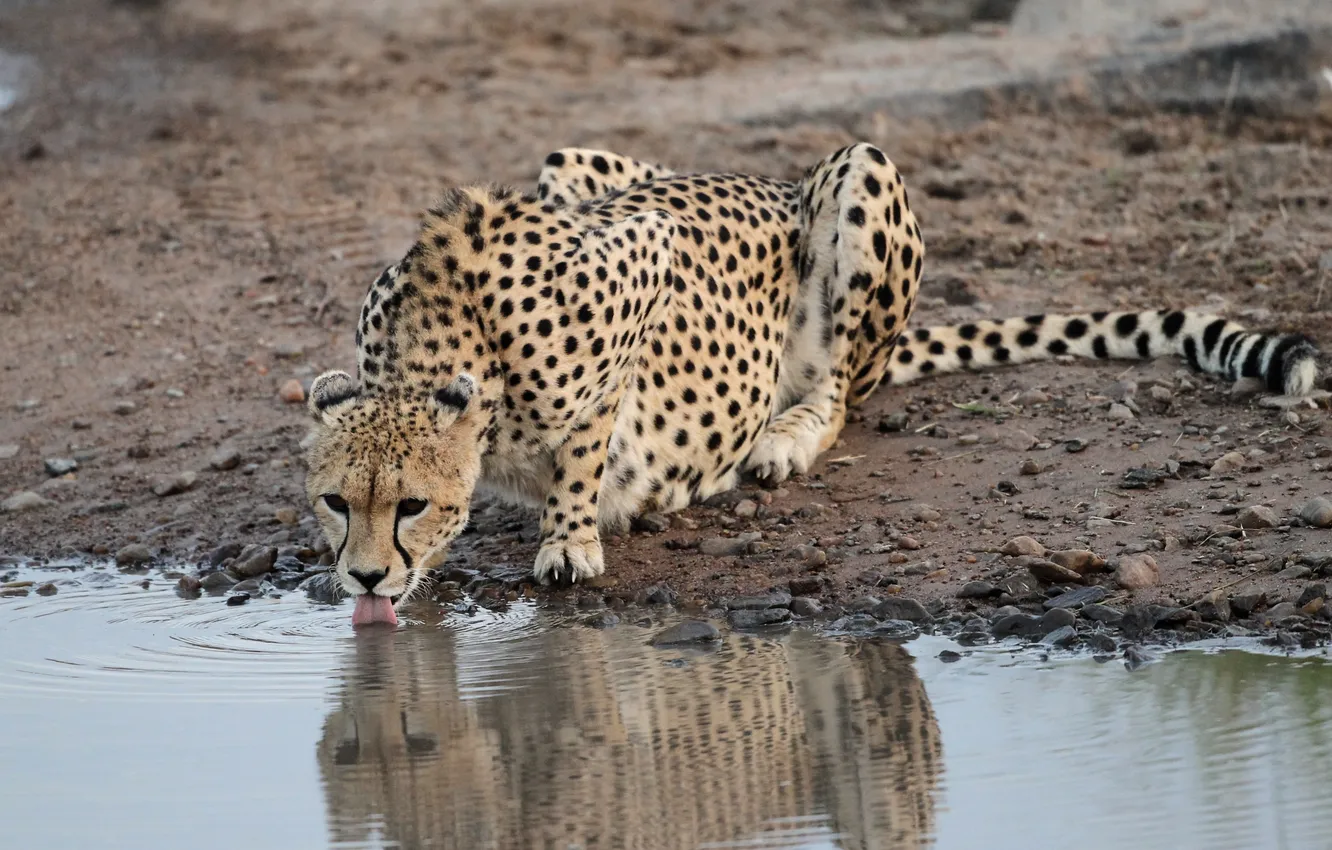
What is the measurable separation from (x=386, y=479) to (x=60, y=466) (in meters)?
2.70

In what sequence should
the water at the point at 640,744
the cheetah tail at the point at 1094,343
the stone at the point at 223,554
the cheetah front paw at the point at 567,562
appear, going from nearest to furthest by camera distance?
the water at the point at 640,744, the cheetah front paw at the point at 567,562, the stone at the point at 223,554, the cheetah tail at the point at 1094,343

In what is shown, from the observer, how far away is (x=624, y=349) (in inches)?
232

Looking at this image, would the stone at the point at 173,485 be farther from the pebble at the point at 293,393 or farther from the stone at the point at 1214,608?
the stone at the point at 1214,608

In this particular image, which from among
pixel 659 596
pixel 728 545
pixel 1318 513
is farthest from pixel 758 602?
pixel 1318 513

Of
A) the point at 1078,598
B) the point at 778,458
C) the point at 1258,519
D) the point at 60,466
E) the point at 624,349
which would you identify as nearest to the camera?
the point at 1078,598

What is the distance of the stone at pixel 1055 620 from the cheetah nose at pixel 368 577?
1.72 m

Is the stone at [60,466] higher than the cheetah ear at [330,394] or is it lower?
lower

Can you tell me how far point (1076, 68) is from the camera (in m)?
10.6

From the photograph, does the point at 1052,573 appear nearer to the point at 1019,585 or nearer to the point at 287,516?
the point at 1019,585

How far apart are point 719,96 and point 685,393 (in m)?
4.99

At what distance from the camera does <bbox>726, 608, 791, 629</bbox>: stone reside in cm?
526

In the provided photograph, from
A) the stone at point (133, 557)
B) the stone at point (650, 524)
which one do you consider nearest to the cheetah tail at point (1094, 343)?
the stone at point (650, 524)

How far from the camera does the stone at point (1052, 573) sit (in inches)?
205

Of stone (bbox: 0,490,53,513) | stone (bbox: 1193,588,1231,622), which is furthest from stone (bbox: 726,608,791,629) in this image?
stone (bbox: 0,490,53,513)
